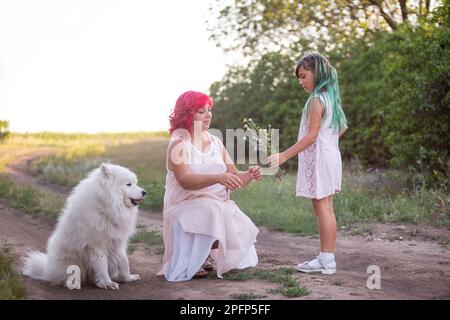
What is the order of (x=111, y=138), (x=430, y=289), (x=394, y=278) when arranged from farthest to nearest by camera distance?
(x=111, y=138) < (x=394, y=278) < (x=430, y=289)

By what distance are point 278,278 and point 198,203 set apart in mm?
1086

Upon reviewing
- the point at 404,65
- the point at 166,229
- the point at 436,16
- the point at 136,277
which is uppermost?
the point at 436,16

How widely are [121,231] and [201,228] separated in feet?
2.60

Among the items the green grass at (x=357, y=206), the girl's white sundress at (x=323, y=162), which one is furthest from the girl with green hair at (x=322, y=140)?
the green grass at (x=357, y=206)

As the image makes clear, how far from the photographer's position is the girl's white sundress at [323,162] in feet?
19.5

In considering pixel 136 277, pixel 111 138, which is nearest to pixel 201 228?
pixel 136 277

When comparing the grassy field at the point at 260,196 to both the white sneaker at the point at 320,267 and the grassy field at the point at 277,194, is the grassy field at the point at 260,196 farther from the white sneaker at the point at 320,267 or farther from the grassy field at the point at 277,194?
the white sneaker at the point at 320,267

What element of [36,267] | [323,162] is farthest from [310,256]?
[36,267]

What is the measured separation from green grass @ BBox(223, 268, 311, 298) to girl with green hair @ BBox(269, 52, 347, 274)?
48 cm

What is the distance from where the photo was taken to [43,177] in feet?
50.7

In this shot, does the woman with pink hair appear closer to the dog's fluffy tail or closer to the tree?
the dog's fluffy tail

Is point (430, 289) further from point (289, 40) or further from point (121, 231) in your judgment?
point (289, 40)

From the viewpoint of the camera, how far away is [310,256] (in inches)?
297

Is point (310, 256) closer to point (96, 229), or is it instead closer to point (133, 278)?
point (133, 278)
